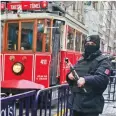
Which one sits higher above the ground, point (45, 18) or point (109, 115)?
point (45, 18)

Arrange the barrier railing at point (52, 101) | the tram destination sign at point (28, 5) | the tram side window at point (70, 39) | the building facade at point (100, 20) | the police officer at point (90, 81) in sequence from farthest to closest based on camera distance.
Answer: the building facade at point (100, 20), the tram side window at point (70, 39), the tram destination sign at point (28, 5), the barrier railing at point (52, 101), the police officer at point (90, 81)

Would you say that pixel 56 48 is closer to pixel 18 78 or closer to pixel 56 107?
pixel 18 78

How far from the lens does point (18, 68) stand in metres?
10.2

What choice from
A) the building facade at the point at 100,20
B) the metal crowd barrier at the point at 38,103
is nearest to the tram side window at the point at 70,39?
the metal crowd barrier at the point at 38,103

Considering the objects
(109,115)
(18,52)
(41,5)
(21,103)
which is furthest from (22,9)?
(21,103)

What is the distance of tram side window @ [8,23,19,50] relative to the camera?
1033 cm

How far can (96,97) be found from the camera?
15.4ft

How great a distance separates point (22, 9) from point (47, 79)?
2.09m

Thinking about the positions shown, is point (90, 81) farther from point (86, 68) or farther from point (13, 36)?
point (13, 36)

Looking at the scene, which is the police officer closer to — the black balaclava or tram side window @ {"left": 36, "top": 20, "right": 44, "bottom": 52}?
the black balaclava

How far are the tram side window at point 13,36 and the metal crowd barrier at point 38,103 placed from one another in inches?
138

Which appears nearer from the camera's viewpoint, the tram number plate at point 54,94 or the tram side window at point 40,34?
the tram number plate at point 54,94

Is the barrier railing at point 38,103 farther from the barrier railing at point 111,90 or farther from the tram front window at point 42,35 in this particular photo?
the barrier railing at point 111,90

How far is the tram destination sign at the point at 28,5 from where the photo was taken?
10.3 meters
